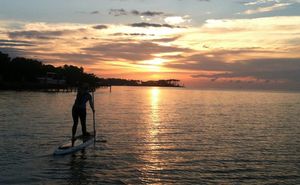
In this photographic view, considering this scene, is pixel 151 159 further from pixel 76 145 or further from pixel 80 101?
pixel 80 101

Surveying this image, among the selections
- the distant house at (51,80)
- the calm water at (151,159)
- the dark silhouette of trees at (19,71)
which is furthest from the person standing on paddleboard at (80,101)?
the distant house at (51,80)

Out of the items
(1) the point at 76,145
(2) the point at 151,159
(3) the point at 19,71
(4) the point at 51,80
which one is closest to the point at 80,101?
(1) the point at 76,145

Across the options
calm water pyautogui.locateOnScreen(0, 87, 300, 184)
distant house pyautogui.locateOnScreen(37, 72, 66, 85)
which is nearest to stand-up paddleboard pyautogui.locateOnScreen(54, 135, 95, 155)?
calm water pyautogui.locateOnScreen(0, 87, 300, 184)

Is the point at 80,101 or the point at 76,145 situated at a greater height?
the point at 80,101

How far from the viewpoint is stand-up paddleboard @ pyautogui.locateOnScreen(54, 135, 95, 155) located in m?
17.6

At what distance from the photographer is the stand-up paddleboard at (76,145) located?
1758cm

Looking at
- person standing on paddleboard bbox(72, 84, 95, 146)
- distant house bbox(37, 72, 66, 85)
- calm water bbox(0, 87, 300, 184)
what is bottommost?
calm water bbox(0, 87, 300, 184)

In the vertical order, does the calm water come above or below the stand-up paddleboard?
below

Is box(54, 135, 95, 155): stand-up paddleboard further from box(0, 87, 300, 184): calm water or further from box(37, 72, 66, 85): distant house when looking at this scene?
box(37, 72, 66, 85): distant house

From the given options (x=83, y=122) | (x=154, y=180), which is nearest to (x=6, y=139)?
(x=83, y=122)

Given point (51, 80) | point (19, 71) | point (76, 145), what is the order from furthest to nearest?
1. point (51, 80)
2. point (19, 71)
3. point (76, 145)

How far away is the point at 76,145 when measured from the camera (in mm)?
18734

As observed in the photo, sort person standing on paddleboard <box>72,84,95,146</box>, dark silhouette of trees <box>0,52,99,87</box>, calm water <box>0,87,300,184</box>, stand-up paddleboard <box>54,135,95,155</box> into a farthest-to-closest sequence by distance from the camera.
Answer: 1. dark silhouette of trees <box>0,52,99,87</box>
2. person standing on paddleboard <box>72,84,95,146</box>
3. stand-up paddleboard <box>54,135,95,155</box>
4. calm water <box>0,87,300,184</box>

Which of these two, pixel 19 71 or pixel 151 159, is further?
pixel 19 71
